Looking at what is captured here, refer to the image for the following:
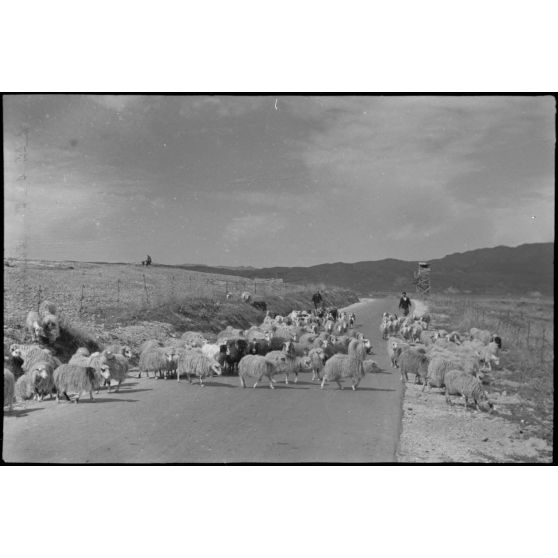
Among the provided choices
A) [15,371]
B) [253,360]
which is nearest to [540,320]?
[253,360]

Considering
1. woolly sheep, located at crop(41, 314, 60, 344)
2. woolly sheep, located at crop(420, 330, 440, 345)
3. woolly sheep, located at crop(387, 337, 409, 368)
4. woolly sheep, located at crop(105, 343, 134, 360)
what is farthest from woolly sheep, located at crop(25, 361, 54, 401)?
woolly sheep, located at crop(420, 330, 440, 345)

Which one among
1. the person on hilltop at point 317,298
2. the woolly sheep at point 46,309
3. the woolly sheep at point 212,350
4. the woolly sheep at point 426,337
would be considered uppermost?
the person on hilltop at point 317,298

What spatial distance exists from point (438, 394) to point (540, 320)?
2.46 meters

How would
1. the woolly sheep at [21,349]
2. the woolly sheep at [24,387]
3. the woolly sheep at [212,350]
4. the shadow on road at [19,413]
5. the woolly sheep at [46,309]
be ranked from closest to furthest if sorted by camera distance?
1. the shadow on road at [19,413]
2. the woolly sheep at [24,387]
3. the woolly sheep at [21,349]
4. the woolly sheep at [46,309]
5. the woolly sheep at [212,350]

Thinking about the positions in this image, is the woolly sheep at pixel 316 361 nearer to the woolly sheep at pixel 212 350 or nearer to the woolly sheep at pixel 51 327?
the woolly sheep at pixel 212 350

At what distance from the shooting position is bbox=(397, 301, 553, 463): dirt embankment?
886 centimetres

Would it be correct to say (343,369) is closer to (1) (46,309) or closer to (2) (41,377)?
(2) (41,377)

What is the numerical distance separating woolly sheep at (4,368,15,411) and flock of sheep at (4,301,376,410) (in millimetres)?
16

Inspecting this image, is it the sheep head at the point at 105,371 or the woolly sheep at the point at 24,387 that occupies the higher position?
the sheep head at the point at 105,371

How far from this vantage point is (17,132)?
981 centimetres

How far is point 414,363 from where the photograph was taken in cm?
1185

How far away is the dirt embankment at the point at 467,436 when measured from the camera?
8859mm

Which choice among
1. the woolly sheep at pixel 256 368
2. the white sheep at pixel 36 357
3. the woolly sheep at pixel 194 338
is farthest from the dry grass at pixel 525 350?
the white sheep at pixel 36 357

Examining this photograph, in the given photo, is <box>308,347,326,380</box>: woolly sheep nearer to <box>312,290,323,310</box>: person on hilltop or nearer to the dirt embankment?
<box>312,290,323,310</box>: person on hilltop
